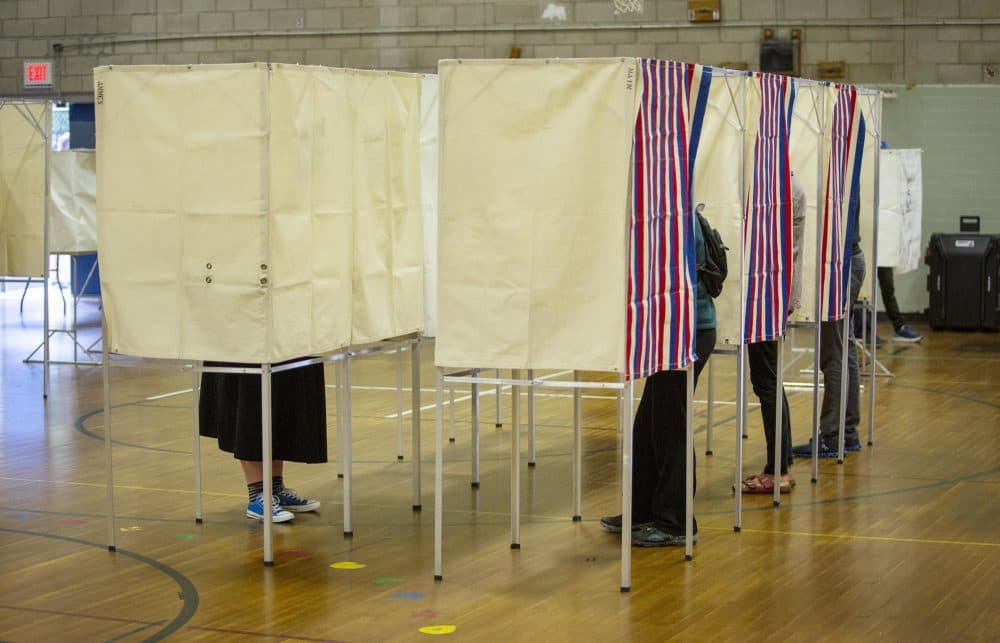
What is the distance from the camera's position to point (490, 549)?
5.76 metres

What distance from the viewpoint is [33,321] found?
1630 cm

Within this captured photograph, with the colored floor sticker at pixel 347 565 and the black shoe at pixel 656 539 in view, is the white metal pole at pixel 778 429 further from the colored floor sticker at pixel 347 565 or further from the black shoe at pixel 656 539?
the colored floor sticker at pixel 347 565

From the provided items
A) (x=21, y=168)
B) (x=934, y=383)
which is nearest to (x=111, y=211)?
(x=21, y=168)

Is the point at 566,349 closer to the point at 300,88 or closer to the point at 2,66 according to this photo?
the point at 300,88

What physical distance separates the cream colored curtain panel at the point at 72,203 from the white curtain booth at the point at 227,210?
6.75 meters

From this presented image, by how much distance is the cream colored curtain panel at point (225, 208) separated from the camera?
541 centimetres

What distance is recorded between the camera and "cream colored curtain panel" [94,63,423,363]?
17.7 ft

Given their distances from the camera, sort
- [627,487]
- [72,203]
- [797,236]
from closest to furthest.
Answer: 1. [627,487]
2. [797,236]
3. [72,203]

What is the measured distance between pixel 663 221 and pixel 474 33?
1187cm

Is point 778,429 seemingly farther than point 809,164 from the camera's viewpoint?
No

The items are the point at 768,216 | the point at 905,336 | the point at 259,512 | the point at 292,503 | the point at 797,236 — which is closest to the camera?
the point at 259,512

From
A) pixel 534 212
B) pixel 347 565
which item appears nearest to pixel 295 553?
pixel 347 565

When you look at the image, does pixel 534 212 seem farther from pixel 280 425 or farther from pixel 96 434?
pixel 96 434

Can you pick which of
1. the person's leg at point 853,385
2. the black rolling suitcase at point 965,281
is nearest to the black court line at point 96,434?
the person's leg at point 853,385
